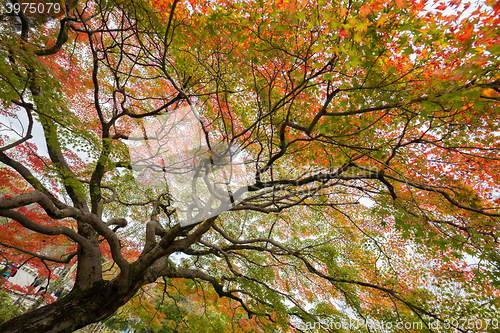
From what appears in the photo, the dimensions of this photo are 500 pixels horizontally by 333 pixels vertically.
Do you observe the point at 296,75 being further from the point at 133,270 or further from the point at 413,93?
the point at 133,270

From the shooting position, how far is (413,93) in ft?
9.28

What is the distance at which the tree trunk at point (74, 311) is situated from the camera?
3.70 m

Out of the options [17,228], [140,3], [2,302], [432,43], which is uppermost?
[140,3]

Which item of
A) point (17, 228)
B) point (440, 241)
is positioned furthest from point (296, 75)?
point (17, 228)

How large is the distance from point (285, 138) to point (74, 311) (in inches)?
237

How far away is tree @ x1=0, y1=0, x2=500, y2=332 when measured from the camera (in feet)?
9.79

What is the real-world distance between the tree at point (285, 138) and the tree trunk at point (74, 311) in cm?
3

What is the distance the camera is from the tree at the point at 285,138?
2984 mm

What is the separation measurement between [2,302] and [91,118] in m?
8.53

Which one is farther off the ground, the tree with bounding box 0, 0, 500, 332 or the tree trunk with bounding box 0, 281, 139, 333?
the tree with bounding box 0, 0, 500, 332

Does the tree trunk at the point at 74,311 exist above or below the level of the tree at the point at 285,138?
below

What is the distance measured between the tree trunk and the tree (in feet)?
0.09

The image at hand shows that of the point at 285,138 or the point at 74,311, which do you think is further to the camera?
the point at 285,138

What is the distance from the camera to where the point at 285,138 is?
17.2 ft
